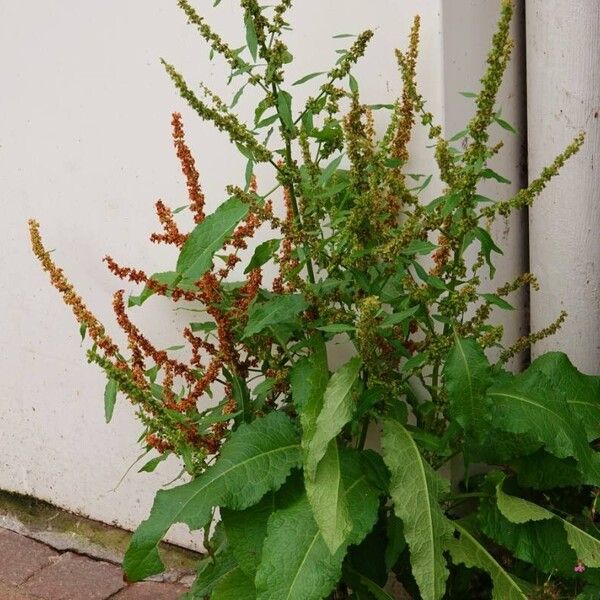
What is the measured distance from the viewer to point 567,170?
2.74 m

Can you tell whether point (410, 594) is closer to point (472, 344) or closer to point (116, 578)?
point (472, 344)

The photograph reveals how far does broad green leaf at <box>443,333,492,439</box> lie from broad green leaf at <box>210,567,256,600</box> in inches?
26.5

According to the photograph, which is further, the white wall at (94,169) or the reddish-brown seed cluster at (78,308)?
the white wall at (94,169)

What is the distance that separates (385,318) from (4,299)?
214cm

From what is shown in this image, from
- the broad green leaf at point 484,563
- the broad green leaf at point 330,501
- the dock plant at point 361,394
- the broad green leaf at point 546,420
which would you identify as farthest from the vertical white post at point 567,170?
the broad green leaf at point 330,501

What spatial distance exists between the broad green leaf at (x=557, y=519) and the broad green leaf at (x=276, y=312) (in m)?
0.66

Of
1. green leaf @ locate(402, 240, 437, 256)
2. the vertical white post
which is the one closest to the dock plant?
green leaf @ locate(402, 240, 437, 256)

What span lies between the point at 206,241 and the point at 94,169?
133 centimetres

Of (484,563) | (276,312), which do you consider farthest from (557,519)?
(276,312)

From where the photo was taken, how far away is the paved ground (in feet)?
10.9

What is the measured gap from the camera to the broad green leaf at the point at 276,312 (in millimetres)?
2293

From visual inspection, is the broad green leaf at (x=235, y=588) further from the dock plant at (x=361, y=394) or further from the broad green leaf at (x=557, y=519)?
the broad green leaf at (x=557, y=519)

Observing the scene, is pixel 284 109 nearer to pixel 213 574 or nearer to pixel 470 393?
pixel 470 393

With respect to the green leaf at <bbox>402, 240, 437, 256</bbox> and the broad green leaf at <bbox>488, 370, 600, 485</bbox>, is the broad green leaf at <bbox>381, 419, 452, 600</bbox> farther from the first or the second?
the green leaf at <bbox>402, 240, 437, 256</bbox>
